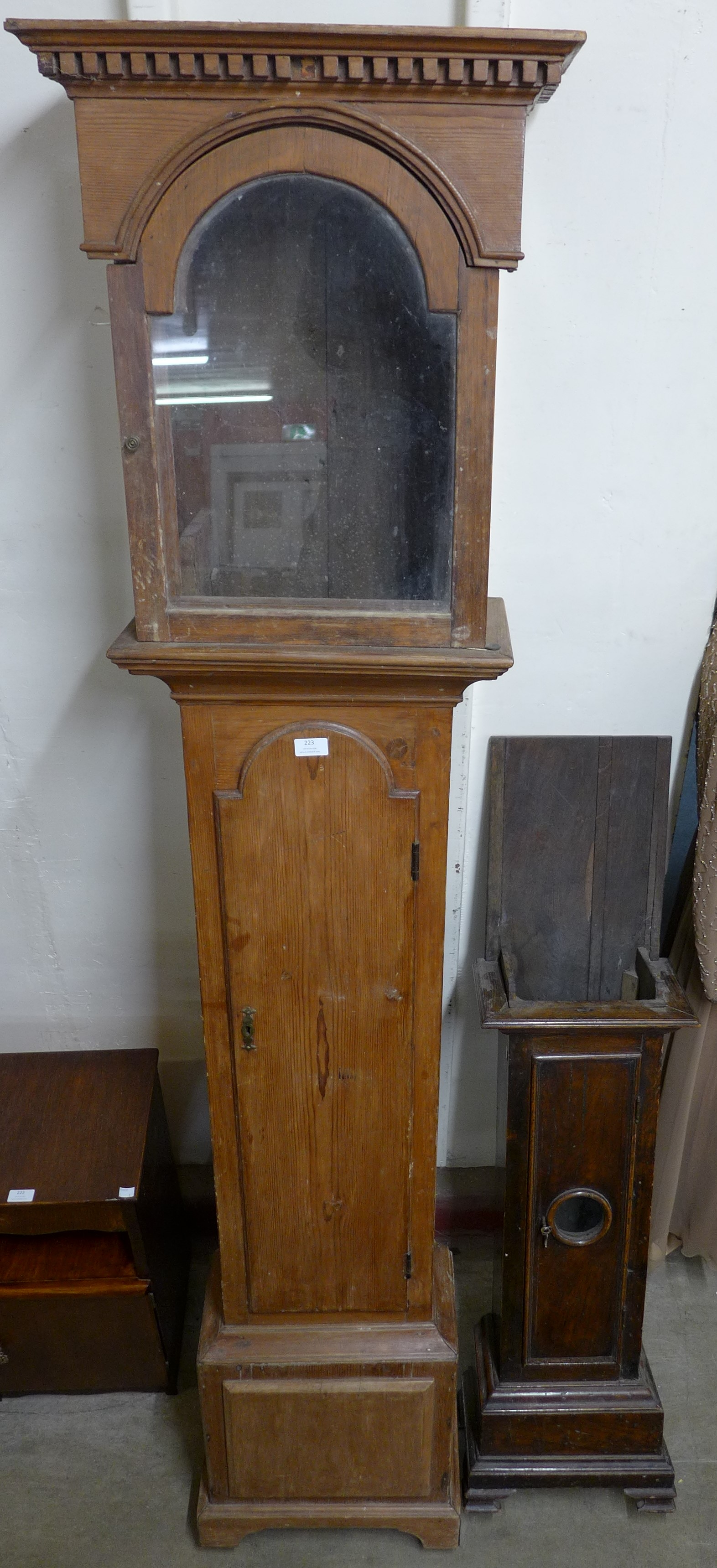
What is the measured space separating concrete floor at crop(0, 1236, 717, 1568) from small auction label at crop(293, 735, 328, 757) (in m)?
1.48

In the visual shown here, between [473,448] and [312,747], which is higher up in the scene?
[473,448]

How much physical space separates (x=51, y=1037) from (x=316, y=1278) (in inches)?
33.8

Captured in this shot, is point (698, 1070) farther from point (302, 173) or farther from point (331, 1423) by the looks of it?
point (302, 173)

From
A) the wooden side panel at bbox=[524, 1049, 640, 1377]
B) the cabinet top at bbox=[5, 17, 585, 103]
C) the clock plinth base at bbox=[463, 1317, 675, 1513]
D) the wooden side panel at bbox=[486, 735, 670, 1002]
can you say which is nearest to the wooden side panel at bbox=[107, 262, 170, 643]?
the cabinet top at bbox=[5, 17, 585, 103]

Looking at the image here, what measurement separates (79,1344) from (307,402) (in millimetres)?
1822

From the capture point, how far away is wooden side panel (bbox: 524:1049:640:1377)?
1856 millimetres

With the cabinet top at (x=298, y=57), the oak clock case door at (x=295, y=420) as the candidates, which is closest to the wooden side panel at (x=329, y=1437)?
the oak clock case door at (x=295, y=420)

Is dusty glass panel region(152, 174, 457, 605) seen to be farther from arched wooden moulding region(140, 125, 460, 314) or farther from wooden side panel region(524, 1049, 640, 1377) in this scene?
wooden side panel region(524, 1049, 640, 1377)

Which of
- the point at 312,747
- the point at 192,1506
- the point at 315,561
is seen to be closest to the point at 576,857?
the point at 312,747

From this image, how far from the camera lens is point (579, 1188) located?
6.33 ft

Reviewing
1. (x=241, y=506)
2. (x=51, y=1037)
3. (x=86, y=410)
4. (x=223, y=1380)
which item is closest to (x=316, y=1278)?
(x=223, y=1380)

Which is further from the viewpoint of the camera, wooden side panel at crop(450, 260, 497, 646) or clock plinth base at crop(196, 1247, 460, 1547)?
clock plinth base at crop(196, 1247, 460, 1547)

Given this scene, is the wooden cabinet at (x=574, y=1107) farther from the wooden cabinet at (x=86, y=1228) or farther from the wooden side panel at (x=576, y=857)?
the wooden cabinet at (x=86, y=1228)

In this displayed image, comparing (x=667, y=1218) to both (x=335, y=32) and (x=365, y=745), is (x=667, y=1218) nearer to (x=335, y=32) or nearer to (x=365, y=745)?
(x=365, y=745)
